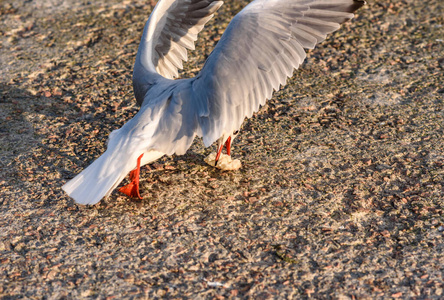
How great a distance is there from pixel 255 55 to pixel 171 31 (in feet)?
3.73

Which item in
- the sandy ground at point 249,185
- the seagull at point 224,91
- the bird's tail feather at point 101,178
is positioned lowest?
the sandy ground at point 249,185

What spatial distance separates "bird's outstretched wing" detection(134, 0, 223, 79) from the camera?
4.02 meters

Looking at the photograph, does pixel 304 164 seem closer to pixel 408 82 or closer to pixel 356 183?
pixel 356 183

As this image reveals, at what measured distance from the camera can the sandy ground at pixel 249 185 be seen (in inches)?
108

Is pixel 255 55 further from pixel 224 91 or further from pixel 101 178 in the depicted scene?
pixel 101 178

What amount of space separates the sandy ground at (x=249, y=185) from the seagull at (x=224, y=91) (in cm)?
25

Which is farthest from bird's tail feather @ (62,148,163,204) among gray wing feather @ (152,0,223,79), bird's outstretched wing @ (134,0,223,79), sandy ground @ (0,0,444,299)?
gray wing feather @ (152,0,223,79)

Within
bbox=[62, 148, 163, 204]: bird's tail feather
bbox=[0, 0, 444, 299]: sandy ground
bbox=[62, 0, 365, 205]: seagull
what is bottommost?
bbox=[0, 0, 444, 299]: sandy ground

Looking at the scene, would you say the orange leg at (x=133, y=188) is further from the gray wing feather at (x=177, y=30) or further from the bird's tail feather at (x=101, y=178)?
the gray wing feather at (x=177, y=30)

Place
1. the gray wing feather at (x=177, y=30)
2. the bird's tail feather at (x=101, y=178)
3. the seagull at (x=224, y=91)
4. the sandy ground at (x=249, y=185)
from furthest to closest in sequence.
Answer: the gray wing feather at (x=177, y=30), the seagull at (x=224, y=91), the bird's tail feather at (x=101, y=178), the sandy ground at (x=249, y=185)

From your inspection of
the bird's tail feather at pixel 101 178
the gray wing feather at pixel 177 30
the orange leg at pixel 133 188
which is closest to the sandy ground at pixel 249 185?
the orange leg at pixel 133 188

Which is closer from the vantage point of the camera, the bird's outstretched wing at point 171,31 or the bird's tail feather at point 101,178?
the bird's tail feather at point 101,178

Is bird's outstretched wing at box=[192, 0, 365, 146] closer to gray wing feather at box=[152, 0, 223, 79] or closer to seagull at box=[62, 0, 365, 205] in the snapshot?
seagull at box=[62, 0, 365, 205]

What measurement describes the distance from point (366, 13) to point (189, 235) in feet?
12.3
